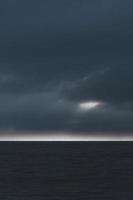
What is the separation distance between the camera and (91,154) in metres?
13.6

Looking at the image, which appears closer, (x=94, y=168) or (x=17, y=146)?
(x=94, y=168)

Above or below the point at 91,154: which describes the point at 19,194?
below

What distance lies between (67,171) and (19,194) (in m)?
1.93

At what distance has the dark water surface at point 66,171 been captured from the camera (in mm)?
10758

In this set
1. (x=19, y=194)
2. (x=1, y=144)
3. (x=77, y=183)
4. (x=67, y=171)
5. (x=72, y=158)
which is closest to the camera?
(x=19, y=194)

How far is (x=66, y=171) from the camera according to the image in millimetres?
12211

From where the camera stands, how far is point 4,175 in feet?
38.9

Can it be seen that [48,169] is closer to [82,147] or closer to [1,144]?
[82,147]

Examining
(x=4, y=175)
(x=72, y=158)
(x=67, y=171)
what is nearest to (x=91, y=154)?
(x=72, y=158)

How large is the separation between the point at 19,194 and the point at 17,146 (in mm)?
4371

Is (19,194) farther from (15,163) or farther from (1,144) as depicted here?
(1,144)

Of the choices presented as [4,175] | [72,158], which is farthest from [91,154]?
[4,175]

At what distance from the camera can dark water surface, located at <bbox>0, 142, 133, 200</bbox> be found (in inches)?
424

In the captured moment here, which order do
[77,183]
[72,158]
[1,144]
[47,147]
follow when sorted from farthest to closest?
1. [1,144]
2. [47,147]
3. [72,158]
4. [77,183]
